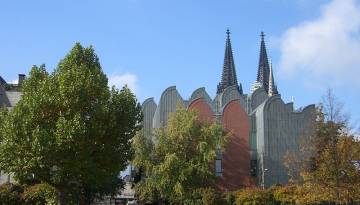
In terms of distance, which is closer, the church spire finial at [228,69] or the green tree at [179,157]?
the green tree at [179,157]

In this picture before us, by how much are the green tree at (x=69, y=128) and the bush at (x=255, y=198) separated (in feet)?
42.6

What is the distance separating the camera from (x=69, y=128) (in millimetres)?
32031

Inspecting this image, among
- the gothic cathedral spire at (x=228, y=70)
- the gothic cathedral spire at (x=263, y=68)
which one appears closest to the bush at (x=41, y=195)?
the gothic cathedral spire at (x=228, y=70)

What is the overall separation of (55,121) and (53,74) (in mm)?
3591

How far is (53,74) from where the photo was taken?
3569 centimetres

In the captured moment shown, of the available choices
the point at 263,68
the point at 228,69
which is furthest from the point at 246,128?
the point at 263,68

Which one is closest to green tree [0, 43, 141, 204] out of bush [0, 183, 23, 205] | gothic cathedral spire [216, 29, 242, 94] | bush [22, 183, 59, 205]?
bush [22, 183, 59, 205]

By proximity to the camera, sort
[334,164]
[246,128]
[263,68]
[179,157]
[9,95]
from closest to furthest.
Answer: [334,164] → [179,157] → [9,95] → [246,128] → [263,68]

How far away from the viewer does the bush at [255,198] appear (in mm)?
44906

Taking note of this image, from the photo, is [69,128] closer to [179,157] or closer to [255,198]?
[255,198]

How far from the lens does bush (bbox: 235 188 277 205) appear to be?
147ft

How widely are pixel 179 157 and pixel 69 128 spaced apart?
1963cm

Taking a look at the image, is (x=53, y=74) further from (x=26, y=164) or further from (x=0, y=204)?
(x=0, y=204)

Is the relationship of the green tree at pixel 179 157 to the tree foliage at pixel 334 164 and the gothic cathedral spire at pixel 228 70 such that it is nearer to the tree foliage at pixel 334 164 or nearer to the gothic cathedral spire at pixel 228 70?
the tree foliage at pixel 334 164
